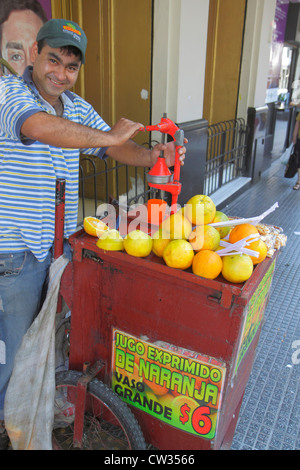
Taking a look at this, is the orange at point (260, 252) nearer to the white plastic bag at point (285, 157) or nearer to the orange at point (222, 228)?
the orange at point (222, 228)

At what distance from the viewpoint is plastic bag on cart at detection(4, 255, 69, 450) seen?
1927 mm

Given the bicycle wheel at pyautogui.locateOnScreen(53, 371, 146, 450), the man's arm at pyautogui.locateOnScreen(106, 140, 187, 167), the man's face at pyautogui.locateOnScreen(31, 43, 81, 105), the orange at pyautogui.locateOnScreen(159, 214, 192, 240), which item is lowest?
the bicycle wheel at pyautogui.locateOnScreen(53, 371, 146, 450)

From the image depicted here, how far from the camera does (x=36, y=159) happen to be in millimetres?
1833

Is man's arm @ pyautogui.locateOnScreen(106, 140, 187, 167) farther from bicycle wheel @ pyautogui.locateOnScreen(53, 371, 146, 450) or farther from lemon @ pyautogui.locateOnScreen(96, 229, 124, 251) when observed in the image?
bicycle wheel @ pyautogui.locateOnScreen(53, 371, 146, 450)

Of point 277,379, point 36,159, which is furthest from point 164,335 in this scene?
point 277,379

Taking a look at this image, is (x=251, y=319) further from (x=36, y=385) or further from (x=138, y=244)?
(x=36, y=385)

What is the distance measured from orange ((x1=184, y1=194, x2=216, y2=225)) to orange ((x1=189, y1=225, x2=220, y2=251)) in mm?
53

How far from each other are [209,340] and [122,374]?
546 mm

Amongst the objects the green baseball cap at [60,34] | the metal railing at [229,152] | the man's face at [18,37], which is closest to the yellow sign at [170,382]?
the green baseball cap at [60,34]

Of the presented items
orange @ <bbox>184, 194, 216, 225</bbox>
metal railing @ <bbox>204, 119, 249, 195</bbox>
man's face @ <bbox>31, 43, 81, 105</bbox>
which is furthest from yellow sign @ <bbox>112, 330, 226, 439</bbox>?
metal railing @ <bbox>204, 119, 249, 195</bbox>

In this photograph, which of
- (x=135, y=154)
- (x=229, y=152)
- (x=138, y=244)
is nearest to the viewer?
(x=138, y=244)

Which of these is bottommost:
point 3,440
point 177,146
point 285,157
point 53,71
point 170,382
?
point 3,440

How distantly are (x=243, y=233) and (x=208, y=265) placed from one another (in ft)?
1.03
